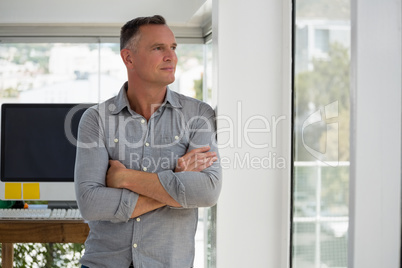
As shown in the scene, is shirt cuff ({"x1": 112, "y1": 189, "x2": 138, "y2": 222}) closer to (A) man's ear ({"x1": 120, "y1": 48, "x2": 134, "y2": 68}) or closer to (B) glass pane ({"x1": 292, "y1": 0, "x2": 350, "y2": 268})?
(A) man's ear ({"x1": 120, "y1": 48, "x2": 134, "y2": 68})

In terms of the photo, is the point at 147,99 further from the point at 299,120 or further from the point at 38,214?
the point at 38,214

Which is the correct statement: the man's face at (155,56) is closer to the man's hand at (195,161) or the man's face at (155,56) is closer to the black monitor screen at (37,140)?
the man's hand at (195,161)

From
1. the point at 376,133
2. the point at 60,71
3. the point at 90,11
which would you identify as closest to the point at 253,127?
the point at 376,133

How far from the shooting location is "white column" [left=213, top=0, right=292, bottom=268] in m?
2.36

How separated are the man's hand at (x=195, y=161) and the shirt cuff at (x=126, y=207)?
19cm

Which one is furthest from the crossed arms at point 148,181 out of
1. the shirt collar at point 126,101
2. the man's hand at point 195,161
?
the shirt collar at point 126,101

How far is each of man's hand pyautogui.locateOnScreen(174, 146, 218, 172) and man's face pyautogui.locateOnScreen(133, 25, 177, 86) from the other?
0.28 meters

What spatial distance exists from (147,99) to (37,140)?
4.23ft

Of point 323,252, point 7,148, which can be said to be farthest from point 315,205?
point 7,148

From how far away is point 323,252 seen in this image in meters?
1.99

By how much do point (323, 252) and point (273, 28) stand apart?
3.07ft

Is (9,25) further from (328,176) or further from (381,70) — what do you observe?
(381,70)

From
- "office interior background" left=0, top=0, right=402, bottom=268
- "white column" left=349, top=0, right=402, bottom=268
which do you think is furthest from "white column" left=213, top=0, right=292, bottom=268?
"white column" left=349, top=0, right=402, bottom=268

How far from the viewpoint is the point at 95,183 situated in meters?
2.02
